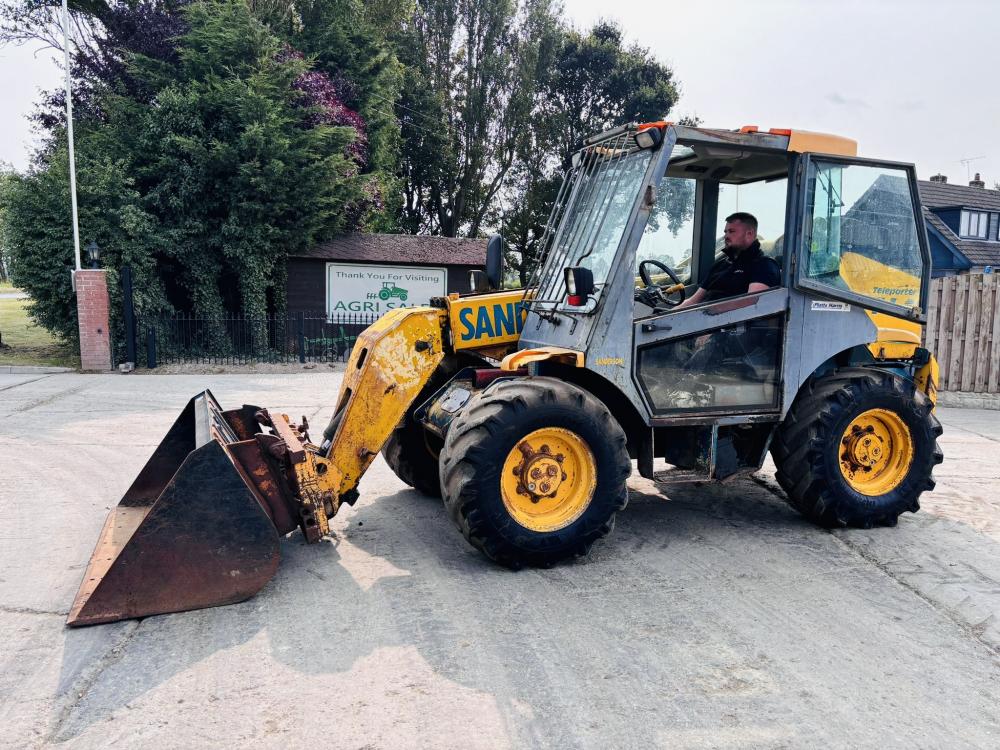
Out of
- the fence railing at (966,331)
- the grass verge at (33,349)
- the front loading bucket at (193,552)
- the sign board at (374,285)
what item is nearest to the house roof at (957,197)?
the fence railing at (966,331)

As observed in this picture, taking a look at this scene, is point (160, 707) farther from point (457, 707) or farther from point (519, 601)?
point (519, 601)

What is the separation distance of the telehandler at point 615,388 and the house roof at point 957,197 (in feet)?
97.3

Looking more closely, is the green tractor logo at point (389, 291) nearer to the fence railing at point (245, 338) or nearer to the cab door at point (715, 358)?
the fence railing at point (245, 338)

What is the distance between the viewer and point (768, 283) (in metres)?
5.07

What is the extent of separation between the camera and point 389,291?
18922mm

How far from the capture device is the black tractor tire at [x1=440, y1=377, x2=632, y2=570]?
4129mm

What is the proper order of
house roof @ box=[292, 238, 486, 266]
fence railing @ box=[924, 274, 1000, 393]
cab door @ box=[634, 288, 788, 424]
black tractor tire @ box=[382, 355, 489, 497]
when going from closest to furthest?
cab door @ box=[634, 288, 788, 424] < black tractor tire @ box=[382, 355, 489, 497] < fence railing @ box=[924, 274, 1000, 393] < house roof @ box=[292, 238, 486, 266]

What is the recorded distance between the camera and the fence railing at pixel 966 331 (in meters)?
12.2

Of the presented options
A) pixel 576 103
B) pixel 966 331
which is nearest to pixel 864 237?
Answer: pixel 966 331

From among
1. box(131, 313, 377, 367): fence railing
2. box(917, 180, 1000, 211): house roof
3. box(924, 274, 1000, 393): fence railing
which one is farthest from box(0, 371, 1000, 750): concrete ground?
box(917, 180, 1000, 211): house roof

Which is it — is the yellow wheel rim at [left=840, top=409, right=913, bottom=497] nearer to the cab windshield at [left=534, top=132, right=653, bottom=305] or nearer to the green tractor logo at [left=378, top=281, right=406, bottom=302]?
the cab windshield at [left=534, top=132, right=653, bottom=305]

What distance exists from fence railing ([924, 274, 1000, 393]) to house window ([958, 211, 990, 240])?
22.5 metres

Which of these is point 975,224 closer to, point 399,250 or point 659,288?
point 399,250

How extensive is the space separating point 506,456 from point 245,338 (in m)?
14.8
